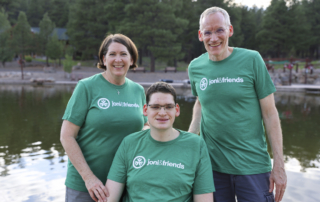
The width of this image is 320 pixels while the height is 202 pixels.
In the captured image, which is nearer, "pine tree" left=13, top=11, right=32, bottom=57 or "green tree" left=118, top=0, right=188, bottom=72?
"green tree" left=118, top=0, right=188, bottom=72

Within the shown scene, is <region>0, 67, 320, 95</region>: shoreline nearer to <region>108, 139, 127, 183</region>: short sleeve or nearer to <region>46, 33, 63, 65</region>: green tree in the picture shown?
<region>46, 33, 63, 65</region>: green tree

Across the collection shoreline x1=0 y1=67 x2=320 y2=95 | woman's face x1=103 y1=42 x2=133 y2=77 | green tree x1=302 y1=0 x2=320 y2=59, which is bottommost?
shoreline x1=0 y1=67 x2=320 y2=95

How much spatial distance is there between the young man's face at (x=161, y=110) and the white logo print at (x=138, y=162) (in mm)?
262

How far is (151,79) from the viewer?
31.5 metres

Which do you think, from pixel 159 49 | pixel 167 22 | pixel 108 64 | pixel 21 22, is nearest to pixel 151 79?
pixel 159 49

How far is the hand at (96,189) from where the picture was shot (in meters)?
2.22

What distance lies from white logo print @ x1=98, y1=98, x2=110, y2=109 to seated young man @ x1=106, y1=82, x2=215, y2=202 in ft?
1.04

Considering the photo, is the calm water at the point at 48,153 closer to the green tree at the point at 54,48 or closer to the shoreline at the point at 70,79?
the shoreline at the point at 70,79

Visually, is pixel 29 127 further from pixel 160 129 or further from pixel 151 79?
pixel 151 79

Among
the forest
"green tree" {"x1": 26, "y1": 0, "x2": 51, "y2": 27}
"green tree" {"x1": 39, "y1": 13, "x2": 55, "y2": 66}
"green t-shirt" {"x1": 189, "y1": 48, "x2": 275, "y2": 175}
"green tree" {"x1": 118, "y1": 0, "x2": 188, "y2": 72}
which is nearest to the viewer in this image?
"green t-shirt" {"x1": 189, "y1": 48, "x2": 275, "y2": 175}

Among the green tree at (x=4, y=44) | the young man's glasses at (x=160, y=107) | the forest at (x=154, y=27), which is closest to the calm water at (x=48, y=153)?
the young man's glasses at (x=160, y=107)

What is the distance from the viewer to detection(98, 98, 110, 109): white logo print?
2.38m

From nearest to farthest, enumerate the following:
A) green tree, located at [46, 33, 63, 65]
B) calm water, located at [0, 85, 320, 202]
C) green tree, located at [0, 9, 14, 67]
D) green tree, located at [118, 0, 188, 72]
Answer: calm water, located at [0, 85, 320, 202] → green tree, located at [118, 0, 188, 72] → green tree, located at [0, 9, 14, 67] → green tree, located at [46, 33, 63, 65]

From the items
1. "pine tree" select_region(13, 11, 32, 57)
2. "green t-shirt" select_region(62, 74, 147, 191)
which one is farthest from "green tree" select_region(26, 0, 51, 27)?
"green t-shirt" select_region(62, 74, 147, 191)
